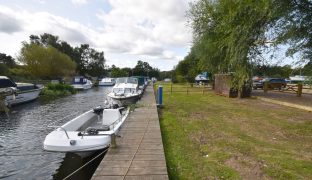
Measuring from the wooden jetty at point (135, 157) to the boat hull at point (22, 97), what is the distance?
702 inches

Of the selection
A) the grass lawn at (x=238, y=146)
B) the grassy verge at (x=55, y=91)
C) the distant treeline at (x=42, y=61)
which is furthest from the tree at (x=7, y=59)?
the grass lawn at (x=238, y=146)

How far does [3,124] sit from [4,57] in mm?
57126

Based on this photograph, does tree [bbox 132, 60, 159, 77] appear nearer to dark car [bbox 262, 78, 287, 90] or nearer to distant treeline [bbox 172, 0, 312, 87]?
→ dark car [bbox 262, 78, 287, 90]

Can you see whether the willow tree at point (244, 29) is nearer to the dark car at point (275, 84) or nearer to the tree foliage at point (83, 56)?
the dark car at point (275, 84)

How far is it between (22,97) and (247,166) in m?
25.3

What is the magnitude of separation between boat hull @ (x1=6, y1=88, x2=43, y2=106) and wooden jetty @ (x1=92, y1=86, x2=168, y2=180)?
58.5 feet

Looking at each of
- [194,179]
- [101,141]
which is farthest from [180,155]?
[101,141]

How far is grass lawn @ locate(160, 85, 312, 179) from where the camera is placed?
6.41 meters

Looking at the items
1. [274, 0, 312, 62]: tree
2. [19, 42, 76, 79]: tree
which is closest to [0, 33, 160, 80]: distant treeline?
[19, 42, 76, 79]: tree

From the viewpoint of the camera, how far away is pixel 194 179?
5.99 metres

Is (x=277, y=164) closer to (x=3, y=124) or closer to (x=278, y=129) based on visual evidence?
(x=278, y=129)

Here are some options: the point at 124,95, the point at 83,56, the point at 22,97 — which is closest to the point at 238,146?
the point at 124,95

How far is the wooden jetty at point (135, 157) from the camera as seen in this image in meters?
5.87

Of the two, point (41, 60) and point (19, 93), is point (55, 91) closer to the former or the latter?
point (19, 93)
